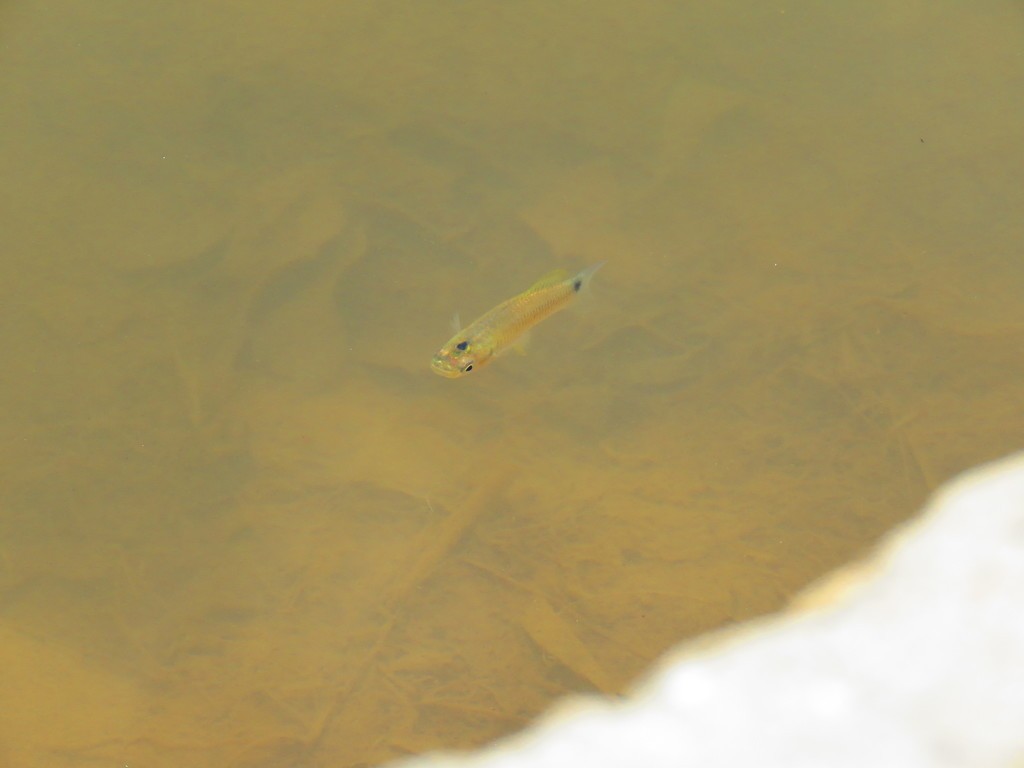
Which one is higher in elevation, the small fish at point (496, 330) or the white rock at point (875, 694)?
the white rock at point (875, 694)

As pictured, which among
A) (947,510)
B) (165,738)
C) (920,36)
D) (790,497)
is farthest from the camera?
(920,36)

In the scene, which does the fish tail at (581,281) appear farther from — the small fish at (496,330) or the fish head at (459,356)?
the fish head at (459,356)

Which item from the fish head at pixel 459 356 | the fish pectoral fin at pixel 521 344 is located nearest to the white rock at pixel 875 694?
the fish head at pixel 459 356

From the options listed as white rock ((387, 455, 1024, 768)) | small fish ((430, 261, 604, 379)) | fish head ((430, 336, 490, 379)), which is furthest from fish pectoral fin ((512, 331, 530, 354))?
white rock ((387, 455, 1024, 768))

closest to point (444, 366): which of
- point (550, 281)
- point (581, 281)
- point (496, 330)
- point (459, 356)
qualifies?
point (459, 356)

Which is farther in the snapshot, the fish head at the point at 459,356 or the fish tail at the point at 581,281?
the fish tail at the point at 581,281

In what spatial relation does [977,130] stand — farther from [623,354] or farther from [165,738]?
[165,738]

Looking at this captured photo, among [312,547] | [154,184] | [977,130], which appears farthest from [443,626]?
[977,130]

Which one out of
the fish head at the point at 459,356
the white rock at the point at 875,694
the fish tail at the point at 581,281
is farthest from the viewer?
the fish tail at the point at 581,281
